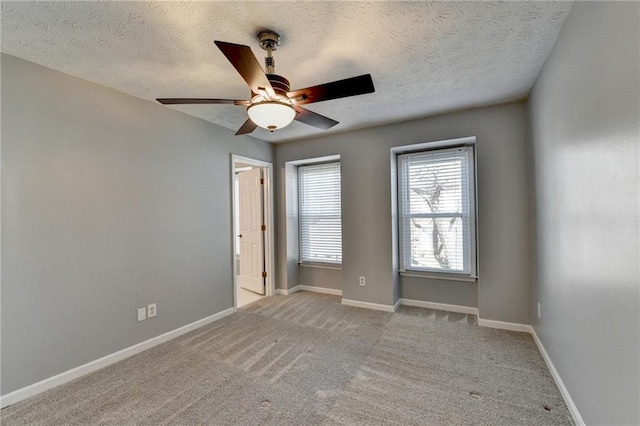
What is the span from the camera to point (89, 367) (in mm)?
2383

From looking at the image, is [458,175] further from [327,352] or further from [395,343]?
[327,352]

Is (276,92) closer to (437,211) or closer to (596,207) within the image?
(596,207)

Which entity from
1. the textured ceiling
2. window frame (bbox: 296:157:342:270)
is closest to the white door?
window frame (bbox: 296:157:342:270)

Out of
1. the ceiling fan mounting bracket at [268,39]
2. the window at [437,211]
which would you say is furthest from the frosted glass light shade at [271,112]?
the window at [437,211]

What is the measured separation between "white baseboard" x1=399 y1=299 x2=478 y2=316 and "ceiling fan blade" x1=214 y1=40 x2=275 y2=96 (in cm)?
337

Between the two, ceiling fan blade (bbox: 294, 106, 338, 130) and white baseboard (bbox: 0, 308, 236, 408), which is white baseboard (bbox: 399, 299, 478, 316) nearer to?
white baseboard (bbox: 0, 308, 236, 408)

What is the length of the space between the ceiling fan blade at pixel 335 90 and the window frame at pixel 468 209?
2.12m

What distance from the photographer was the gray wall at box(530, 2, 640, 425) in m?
1.13

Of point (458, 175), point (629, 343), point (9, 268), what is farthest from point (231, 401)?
point (458, 175)

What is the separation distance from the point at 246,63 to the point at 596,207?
6.29 ft

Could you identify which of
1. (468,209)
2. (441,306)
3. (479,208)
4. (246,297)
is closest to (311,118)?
(479,208)

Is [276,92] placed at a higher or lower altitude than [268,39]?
lower

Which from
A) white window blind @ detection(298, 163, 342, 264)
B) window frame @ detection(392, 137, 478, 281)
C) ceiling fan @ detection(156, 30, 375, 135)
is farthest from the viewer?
white window blind @ detection(298, 163, 342, 264)

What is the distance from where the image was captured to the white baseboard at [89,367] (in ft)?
6.59
